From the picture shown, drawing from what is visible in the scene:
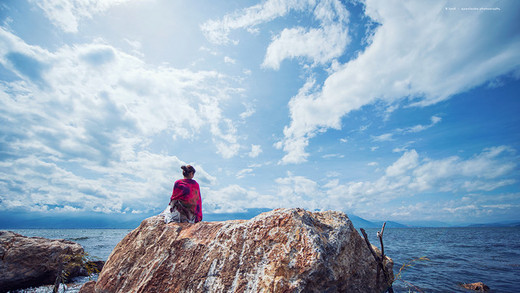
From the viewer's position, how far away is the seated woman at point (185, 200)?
7570 millimetres

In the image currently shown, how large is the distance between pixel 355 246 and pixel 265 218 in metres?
2.53

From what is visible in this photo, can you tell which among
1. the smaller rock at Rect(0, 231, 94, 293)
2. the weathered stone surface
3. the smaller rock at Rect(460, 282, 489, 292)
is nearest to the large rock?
the smaller rock at Rect(0, 231, 94, 293)

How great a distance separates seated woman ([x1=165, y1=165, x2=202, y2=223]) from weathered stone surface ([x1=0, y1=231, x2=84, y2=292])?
23.0 ft

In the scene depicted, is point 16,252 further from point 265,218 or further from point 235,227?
point 265,218

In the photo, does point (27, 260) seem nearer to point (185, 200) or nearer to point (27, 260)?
Answer: point (27, 260)

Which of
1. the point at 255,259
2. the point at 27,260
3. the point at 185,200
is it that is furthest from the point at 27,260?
the point at 255,259

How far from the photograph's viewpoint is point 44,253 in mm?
11195

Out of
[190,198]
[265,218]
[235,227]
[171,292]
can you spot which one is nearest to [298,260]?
[265,218]

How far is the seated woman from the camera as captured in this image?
7570 millimetres

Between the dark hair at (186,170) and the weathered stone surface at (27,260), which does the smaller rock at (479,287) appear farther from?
the weathered stone surface at (27,260)

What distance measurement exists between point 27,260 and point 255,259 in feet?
44.9

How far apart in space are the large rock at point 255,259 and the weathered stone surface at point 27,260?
7470 millimetres

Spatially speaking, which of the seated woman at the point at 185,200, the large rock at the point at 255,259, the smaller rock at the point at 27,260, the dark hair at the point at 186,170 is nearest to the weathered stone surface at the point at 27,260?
the smaller rock at the point at 27,260

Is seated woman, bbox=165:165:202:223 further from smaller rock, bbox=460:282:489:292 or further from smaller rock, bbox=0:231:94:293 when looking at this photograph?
smaller rock, bbox=460:282:489:292
